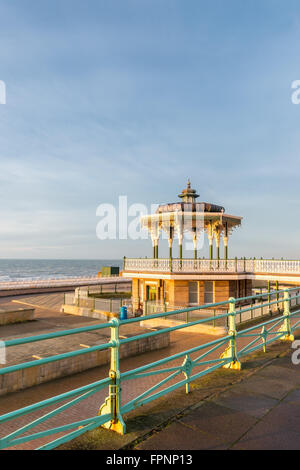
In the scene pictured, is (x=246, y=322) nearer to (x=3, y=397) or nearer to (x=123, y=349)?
(x=123, y=349)

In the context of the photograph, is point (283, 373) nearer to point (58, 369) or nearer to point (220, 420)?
point (220, 420)

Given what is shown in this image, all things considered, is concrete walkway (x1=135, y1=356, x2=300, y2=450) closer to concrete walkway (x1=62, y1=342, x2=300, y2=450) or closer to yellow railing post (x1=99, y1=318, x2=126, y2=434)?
concrete walkway (x1=62, y1=342, x2=300, y2=450)

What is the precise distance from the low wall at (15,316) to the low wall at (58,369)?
8294mm

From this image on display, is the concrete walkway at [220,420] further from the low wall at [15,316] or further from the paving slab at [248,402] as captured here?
the low wall at [15,316]

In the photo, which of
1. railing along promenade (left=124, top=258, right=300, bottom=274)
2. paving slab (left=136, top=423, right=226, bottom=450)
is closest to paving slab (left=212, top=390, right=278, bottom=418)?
paving slab (left=136, top=423, right=226, bottom=450)

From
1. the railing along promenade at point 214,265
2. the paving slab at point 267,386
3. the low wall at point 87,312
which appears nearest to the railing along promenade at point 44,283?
the low wall at point 87,312

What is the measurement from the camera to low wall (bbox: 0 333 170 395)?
838 cm

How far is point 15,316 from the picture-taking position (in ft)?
55.7

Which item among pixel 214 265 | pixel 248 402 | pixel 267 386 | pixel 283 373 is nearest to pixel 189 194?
pixel 214 265

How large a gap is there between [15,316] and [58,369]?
881 cm

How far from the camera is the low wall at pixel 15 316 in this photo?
16.5 m

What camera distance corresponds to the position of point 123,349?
11.7m

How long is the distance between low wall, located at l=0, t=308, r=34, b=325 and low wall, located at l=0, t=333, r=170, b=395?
8.29m
